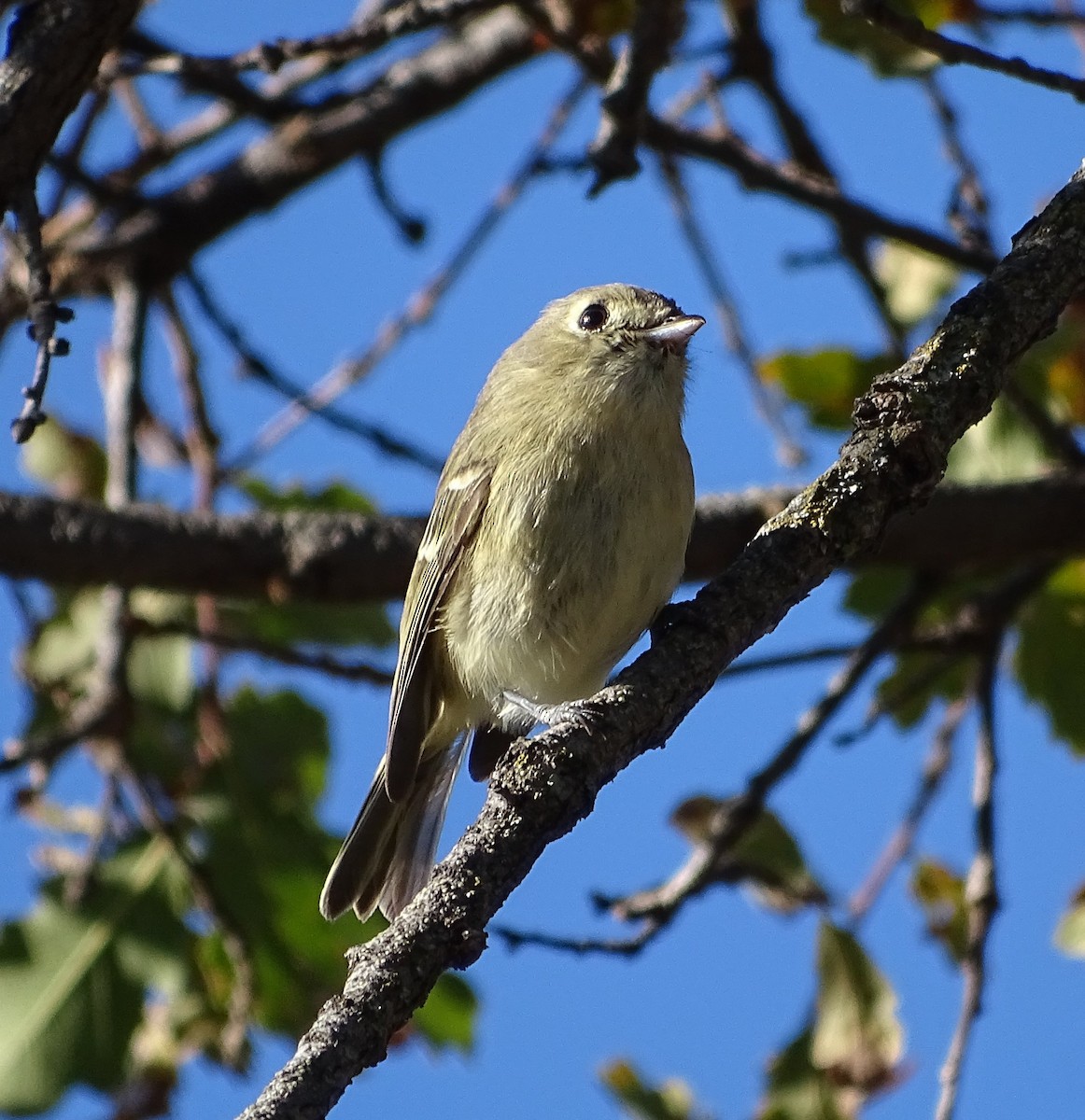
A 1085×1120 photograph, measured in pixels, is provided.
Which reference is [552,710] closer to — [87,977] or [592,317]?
[592,317]

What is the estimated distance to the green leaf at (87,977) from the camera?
3.95 metres

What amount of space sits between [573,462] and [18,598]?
1756 mm

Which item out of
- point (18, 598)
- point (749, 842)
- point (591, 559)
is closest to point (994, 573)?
point (749, 842)

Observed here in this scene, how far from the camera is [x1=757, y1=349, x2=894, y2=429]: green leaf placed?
4.28m

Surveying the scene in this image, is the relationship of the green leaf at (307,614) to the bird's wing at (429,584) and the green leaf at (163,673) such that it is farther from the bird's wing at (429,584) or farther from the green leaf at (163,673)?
the bird's wing at (429,584)

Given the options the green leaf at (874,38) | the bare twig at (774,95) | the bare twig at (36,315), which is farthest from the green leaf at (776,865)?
the bare twig at (36,315)

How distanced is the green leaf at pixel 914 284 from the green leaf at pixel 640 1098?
229cm

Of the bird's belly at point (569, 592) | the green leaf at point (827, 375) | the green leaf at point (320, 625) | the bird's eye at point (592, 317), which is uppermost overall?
the green leaf at point (827, 375)

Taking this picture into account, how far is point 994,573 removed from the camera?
4516 millimetres

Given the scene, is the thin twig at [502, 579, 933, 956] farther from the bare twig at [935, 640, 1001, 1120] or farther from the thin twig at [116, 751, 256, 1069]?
the thin twig at [116, 751, 256, 1069]

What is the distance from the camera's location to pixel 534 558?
369 cm

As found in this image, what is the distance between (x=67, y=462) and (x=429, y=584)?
66.7 inches

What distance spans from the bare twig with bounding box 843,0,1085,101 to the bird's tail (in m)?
2.16

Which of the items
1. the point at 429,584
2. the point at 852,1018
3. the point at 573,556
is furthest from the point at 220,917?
the point at 852,1018
